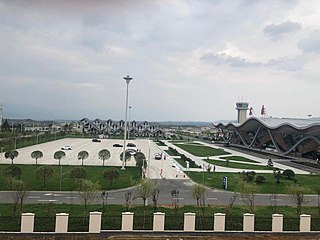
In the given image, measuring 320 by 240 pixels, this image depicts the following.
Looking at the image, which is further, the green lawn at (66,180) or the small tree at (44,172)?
the small tree at (44,172)

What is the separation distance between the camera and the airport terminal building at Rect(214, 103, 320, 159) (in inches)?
1788

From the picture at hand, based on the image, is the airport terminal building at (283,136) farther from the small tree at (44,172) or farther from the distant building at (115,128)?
the distant building at (115,128)

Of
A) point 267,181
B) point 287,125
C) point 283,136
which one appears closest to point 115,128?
point 283,136

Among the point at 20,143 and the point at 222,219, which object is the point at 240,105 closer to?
the point at 20,143

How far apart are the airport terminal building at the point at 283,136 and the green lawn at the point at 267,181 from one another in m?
14.7

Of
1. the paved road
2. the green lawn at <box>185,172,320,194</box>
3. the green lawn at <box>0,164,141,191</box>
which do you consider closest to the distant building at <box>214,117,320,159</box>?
the green lawn at <box>185,172,320,194</box>

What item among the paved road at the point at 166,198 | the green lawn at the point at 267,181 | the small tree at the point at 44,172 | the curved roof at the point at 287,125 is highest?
the curved roof at the point at 287,125

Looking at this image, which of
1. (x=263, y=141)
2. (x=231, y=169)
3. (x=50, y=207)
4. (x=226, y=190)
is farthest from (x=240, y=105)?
(x=50, y=207)

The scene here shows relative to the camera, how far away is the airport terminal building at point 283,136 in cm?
4541

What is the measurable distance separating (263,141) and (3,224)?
2194 inches

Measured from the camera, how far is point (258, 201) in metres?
19.6

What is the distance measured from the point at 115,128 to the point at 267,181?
90.6m

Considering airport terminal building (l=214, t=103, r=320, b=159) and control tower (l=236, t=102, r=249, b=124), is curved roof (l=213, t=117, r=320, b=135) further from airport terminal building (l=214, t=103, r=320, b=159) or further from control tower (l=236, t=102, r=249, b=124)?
control tower (l=236, t=102, r=249, b=124)

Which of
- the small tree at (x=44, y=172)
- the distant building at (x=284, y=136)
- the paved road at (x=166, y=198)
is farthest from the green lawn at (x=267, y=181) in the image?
the distant building at (x=284, y=136)
